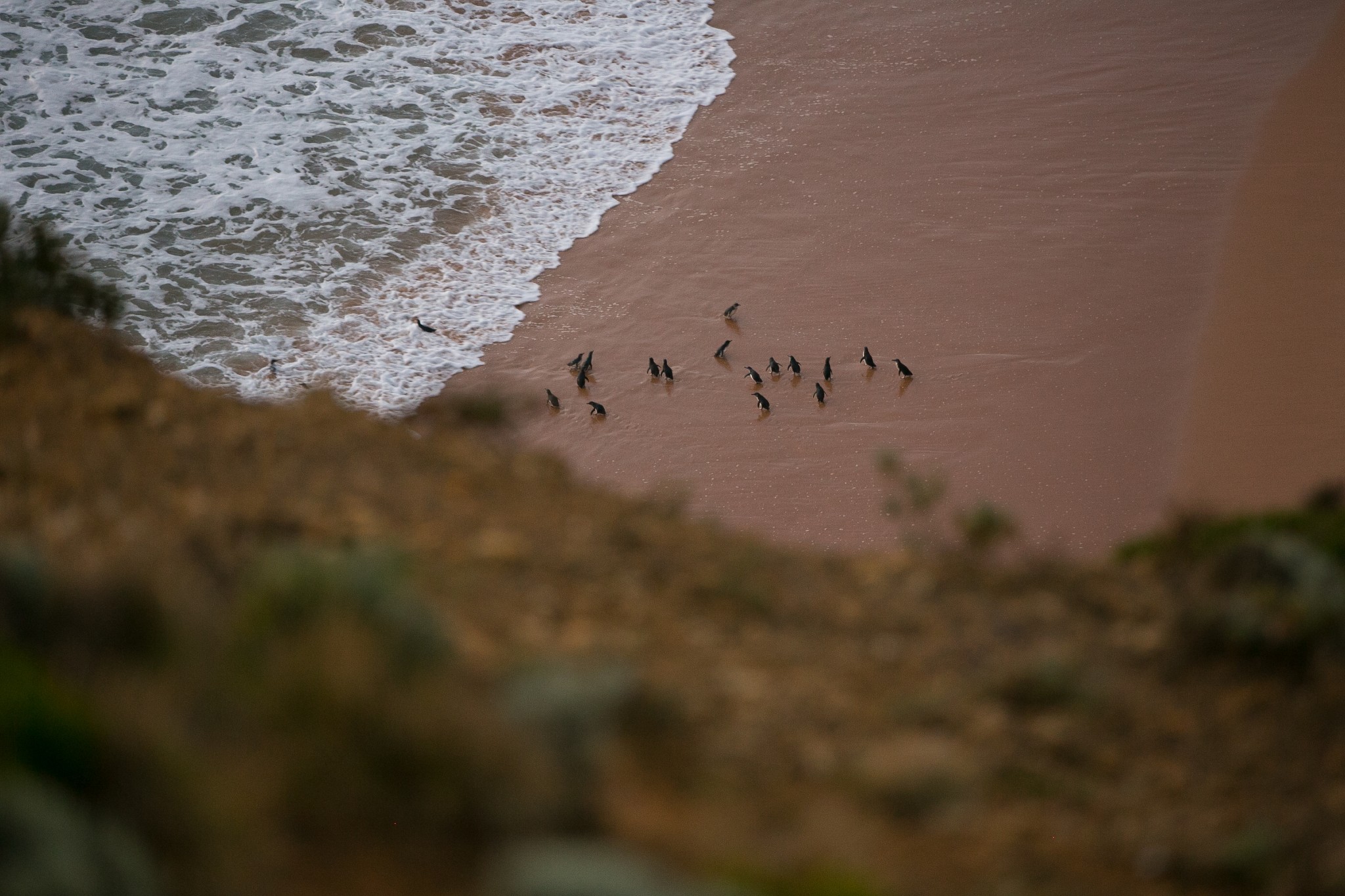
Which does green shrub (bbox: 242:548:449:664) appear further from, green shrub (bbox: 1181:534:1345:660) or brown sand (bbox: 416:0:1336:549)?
brown sand (bbox: 416:0:1336:549)

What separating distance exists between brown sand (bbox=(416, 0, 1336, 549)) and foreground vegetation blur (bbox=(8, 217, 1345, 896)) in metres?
3.42

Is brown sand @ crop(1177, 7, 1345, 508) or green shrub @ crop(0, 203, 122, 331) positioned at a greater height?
green shrub @ crop(0, 203, 122, 331)

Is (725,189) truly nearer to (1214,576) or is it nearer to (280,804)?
(1214,576)

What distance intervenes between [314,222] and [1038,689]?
1056 centimetres

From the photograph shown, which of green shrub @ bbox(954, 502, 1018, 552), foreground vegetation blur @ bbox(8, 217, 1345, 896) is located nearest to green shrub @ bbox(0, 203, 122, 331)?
foreground vegetation blur @ bbox(8, 217, 1345, 896)

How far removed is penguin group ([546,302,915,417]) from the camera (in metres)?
9.15

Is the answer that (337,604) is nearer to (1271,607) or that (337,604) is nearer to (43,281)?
(1271,607)

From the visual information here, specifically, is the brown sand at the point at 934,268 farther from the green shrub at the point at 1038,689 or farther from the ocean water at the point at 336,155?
the green shrub at the point at 1038,689

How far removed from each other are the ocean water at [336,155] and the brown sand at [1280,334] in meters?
6.16

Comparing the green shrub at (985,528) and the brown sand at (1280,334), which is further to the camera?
the brown sand at (1280,334)

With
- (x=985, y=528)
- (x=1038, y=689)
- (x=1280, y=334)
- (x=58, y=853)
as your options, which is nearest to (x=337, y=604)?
(x=58, y=853)

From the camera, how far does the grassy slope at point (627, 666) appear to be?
99.6 inches

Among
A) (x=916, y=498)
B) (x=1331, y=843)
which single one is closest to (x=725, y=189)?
(x=916, y=498)

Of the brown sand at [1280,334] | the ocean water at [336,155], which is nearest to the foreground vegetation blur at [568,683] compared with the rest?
the brown sand at [1280,334]
